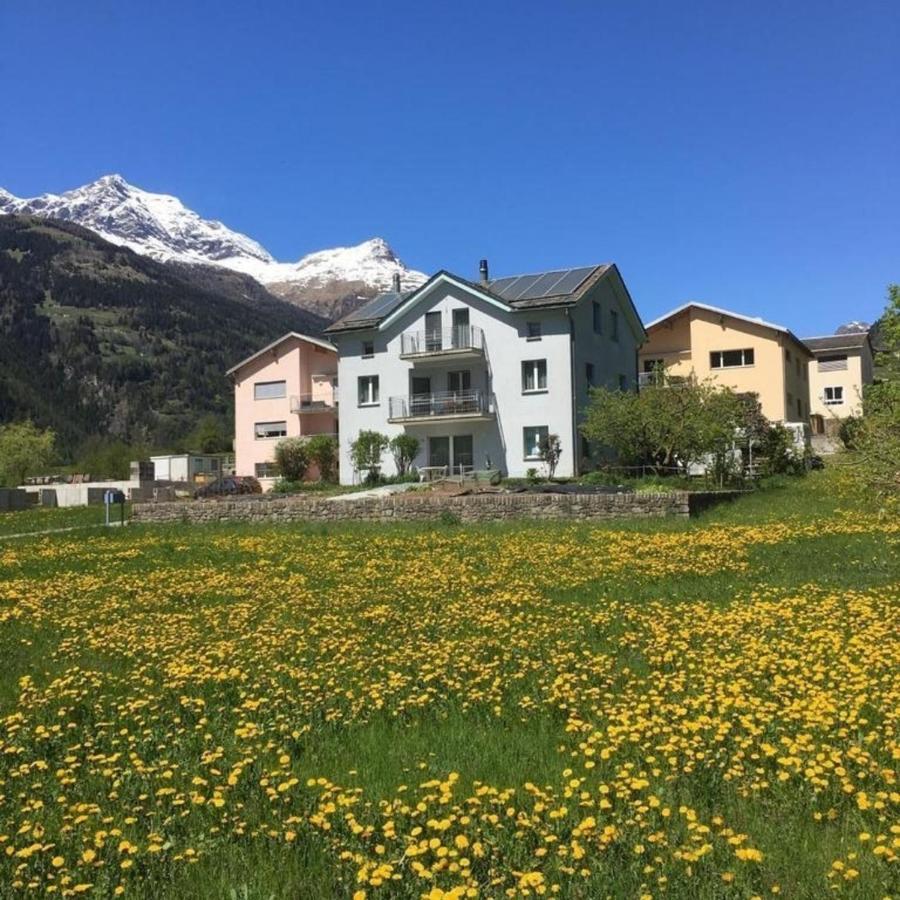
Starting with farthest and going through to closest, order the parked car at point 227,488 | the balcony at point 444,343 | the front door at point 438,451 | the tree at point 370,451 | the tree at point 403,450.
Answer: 1. the parked car at point 227,488
2. the front door at point 438,451
3. the tree at point 370,451
4. the tree at point 403,450
5. the balcony at point 444,343

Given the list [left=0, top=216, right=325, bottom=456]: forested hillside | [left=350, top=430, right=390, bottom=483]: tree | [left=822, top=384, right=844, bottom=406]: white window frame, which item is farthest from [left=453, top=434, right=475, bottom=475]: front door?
[left=0, top=216, right=325, bottom=456]: forested hillside

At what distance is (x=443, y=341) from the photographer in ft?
141

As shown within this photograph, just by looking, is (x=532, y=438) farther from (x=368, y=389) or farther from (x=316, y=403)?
(x=316, y=403)

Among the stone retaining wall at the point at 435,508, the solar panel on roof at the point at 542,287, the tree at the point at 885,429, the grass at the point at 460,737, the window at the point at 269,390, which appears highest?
the solar panel on roof at the point at 542,287

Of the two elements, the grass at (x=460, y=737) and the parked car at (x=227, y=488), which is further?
the parked car at (x=227, y=488)

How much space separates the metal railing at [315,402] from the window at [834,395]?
131ft

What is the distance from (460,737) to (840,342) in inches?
2772

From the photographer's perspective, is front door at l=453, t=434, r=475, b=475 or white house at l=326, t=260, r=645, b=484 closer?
white house at l=326, t=260, r=645, b=484

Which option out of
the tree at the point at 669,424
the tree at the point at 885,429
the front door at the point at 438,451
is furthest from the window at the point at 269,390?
the tree at the point at 885,429

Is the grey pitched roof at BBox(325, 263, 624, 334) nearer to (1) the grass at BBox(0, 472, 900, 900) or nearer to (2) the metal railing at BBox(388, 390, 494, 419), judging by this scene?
(2) the metal railing at BBox(388, 390, 494, 419)

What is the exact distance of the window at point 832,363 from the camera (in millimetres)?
67375

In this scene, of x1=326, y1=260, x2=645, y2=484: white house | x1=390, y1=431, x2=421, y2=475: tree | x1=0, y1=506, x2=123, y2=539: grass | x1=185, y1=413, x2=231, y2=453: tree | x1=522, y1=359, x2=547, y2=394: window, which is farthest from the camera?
x1=185, y1=413, x2=231, y2=453: tree

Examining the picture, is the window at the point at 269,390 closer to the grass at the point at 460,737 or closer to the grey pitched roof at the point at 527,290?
the grey pitched roof at the point at 527,290

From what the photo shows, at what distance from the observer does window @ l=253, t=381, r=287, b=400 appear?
189 feet
